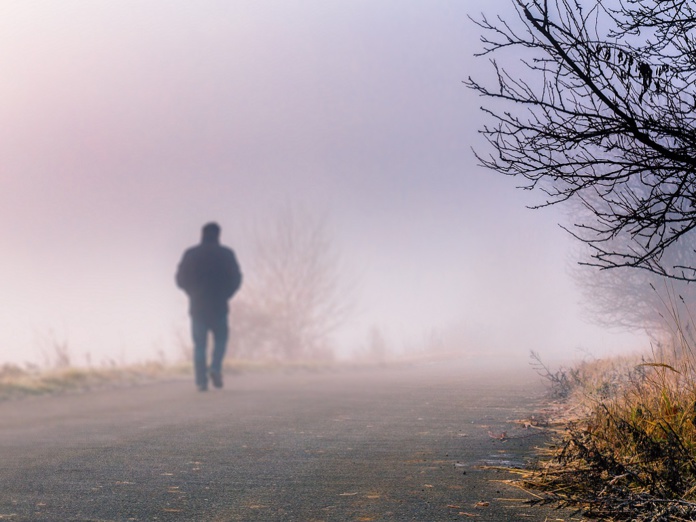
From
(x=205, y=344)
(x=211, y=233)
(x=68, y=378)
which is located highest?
(x=211, y=233)

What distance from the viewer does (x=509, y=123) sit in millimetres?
4457

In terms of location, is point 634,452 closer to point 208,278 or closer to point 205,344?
point 205,344

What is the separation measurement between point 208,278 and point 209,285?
11 cm

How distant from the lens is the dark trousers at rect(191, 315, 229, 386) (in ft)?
42.9

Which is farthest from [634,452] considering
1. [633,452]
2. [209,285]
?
[209,285]

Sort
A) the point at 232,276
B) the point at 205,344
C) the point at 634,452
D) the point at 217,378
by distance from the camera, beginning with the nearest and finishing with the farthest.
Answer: the point at 634,452 → the point at 217,378 → the point at 205,344 → the point at 232,276

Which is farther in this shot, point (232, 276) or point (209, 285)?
point (232, 276)

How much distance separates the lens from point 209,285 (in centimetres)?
1362

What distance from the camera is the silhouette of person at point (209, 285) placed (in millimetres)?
13609

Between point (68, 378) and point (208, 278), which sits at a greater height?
point (208, 278)

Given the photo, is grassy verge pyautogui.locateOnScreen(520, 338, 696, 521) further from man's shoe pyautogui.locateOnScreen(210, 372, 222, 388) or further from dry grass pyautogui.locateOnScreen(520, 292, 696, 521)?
man's shoe pyautogui.locateOnScreen(210, 372, 222, 388)

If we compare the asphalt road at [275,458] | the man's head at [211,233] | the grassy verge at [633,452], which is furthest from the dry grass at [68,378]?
the grassy verge at [633,452]

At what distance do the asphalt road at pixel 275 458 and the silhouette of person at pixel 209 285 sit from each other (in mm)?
2851

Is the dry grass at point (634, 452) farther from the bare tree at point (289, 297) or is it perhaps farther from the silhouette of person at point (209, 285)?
the bare tree at point (289, 297)
